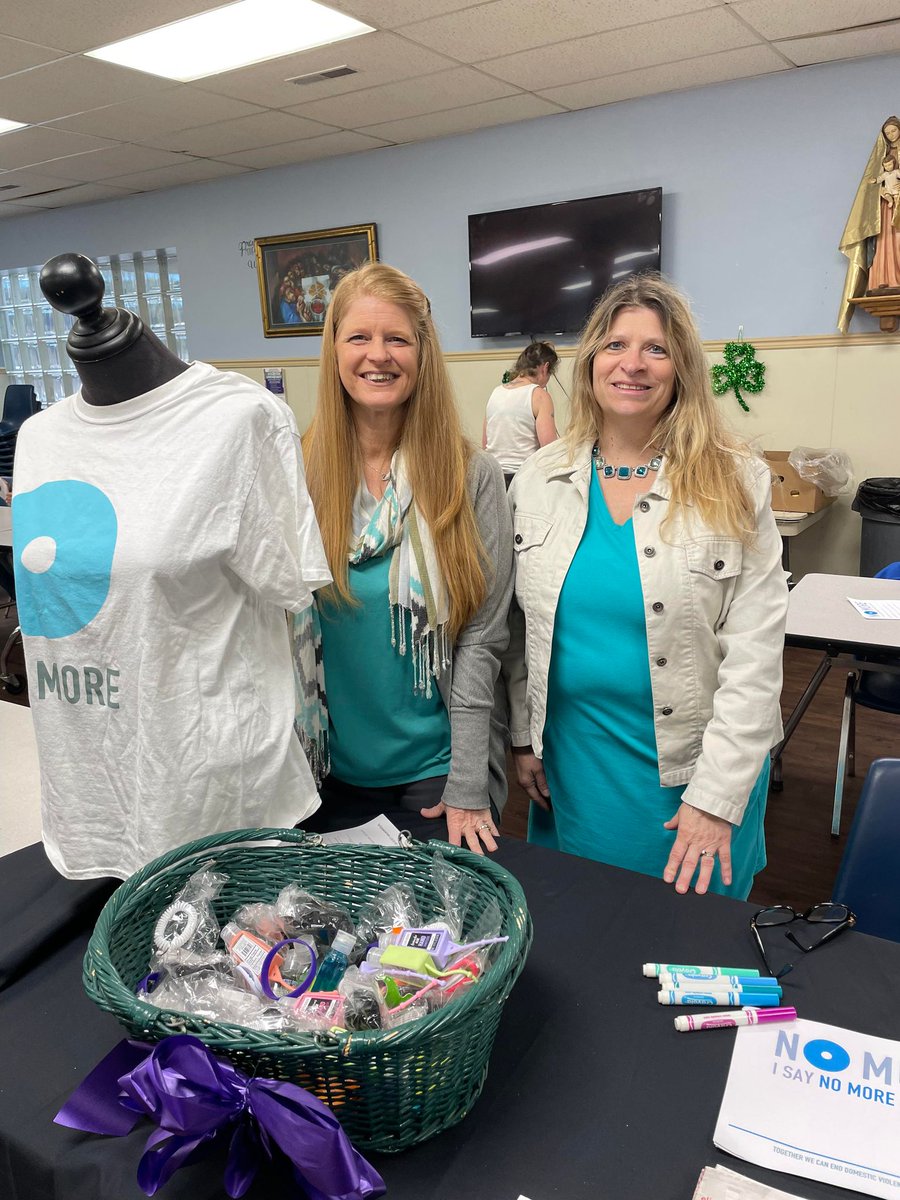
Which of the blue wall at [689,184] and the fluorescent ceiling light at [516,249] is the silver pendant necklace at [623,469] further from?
the fluorescent ceiling light at [516,249]

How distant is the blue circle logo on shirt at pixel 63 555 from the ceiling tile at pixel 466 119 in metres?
4.36

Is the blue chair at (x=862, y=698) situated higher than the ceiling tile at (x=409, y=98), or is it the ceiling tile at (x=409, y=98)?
the ceiling tile at (x=409, y=98)

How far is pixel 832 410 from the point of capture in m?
4.54

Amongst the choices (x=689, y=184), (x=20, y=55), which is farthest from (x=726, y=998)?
(x=689, y=184)

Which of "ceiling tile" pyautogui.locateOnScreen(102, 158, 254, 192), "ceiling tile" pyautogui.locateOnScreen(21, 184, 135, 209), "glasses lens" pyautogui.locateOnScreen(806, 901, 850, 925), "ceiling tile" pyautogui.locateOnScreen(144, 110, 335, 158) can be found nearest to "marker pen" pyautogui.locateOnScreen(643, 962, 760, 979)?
→ "glasses lens" pyautogui.locateOnScreen(806, 901, 850, 925)

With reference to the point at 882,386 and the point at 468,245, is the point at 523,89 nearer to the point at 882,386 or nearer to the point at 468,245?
the point at 468,245

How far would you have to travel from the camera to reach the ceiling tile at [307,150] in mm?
5352

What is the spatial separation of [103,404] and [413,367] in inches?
18.8

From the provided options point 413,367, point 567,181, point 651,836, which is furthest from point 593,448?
point 567,181

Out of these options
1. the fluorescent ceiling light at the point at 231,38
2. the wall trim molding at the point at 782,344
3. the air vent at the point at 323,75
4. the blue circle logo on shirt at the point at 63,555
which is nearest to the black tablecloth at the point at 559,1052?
the blue circle logo on shirt at the point at 63,555

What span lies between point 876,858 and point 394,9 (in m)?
3.52

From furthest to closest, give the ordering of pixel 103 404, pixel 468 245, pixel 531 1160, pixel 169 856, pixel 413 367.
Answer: pixel 468 245
pixel 413 367
pixel 103 404
pixel 169 856
pixel 531 1160

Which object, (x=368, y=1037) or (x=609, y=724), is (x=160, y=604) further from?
(x=609, y=724)

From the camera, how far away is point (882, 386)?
4.38m
